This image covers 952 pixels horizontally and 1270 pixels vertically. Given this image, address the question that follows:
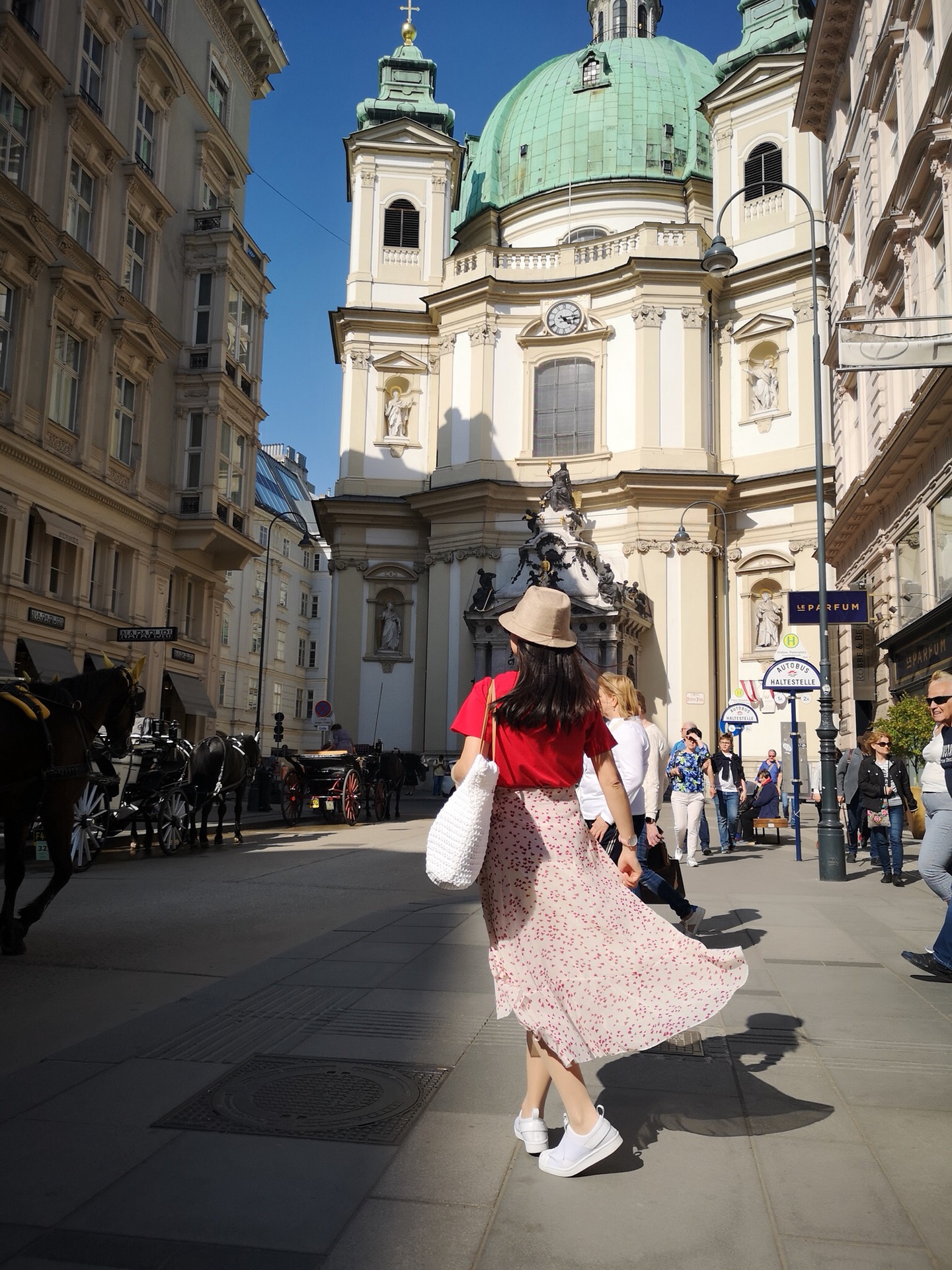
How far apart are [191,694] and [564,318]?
20856mm

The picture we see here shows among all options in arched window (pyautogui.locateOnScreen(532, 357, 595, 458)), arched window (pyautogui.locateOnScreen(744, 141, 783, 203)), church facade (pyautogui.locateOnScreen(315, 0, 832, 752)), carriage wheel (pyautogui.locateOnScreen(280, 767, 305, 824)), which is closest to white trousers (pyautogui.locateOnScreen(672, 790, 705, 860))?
carriage wheel (pyautogui.locateOnScreen(280, 767, 305, 824))

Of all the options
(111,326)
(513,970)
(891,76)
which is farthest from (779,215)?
(513,970)

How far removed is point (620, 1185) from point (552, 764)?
1380 mm

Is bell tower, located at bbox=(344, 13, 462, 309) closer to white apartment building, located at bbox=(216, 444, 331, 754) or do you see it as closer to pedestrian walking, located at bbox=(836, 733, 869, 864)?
white apartment building, located at bbox=(216, 444, 331, 754)

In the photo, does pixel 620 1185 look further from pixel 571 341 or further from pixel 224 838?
pixel 571 341

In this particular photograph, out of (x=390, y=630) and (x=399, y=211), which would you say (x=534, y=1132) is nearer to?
(x=390, y=630)

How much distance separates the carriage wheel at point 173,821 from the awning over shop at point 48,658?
8.91 meters

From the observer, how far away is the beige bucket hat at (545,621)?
3.95 metres

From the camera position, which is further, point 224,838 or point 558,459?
point 558,459

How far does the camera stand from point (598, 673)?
457 cm

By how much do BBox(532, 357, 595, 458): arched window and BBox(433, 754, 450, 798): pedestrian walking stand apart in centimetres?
1283

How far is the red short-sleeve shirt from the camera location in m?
3.82

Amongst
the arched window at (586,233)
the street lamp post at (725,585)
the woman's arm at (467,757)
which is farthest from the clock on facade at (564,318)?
the woman's arm at (467,757)

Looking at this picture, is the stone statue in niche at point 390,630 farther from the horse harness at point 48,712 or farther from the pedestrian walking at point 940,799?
the pedestrian walking at point 940,799
